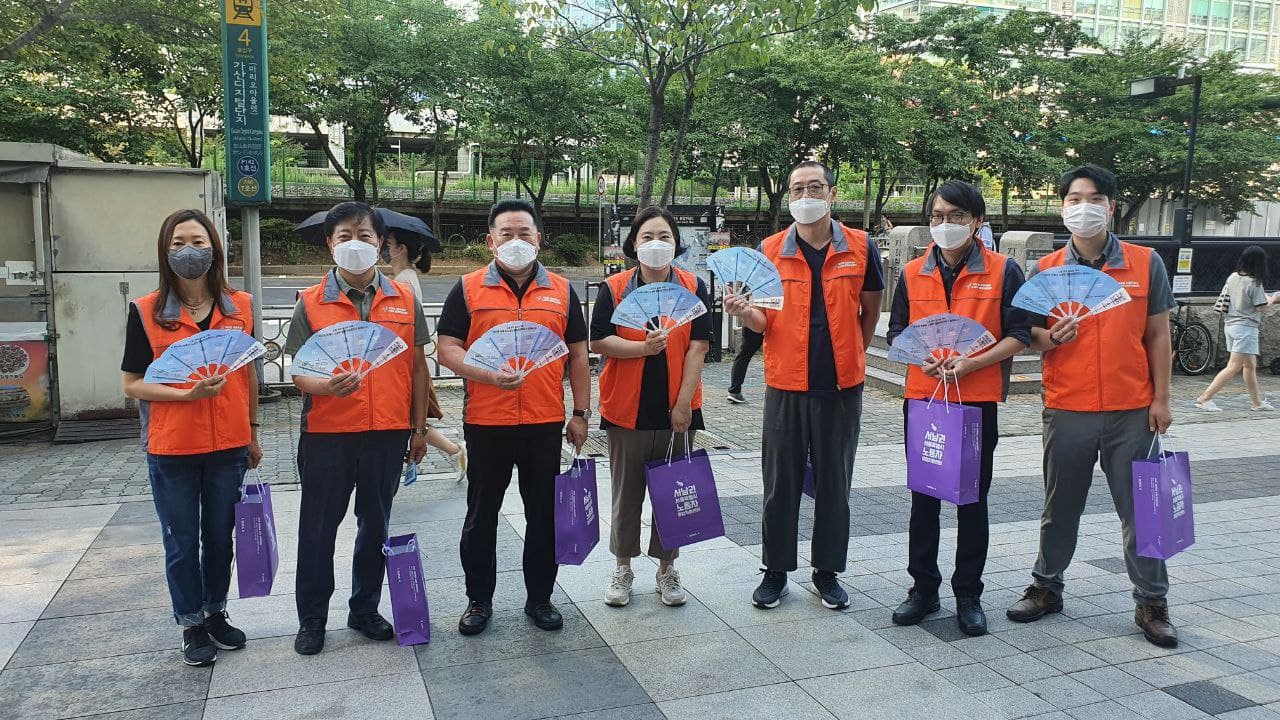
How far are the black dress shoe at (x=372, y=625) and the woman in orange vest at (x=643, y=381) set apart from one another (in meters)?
1.02

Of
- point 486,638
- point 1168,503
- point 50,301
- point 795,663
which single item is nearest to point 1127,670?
point 1168,503

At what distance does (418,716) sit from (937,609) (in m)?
2.37

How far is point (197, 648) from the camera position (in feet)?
12.4

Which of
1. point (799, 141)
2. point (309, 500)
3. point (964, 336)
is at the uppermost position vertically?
point (799, 141)

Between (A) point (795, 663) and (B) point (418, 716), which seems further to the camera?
(A) point (795, 663)

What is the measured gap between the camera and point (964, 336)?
4.01 metres

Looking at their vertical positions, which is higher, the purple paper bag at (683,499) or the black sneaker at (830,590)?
the purple paper bag at (683,499)

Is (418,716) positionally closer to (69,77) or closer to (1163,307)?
(1163,307)

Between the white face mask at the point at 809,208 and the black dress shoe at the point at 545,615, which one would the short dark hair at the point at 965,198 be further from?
the black dress shoe at the point at 545,615

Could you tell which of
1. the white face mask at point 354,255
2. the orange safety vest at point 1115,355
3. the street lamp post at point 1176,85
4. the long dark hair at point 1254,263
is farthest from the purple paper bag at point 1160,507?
the street lamp post at point 1176,85

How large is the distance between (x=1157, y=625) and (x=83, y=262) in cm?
844

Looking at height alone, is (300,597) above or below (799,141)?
below

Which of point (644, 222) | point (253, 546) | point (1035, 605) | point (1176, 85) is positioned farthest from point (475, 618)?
point (1176, 85)

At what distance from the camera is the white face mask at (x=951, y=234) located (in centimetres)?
412
